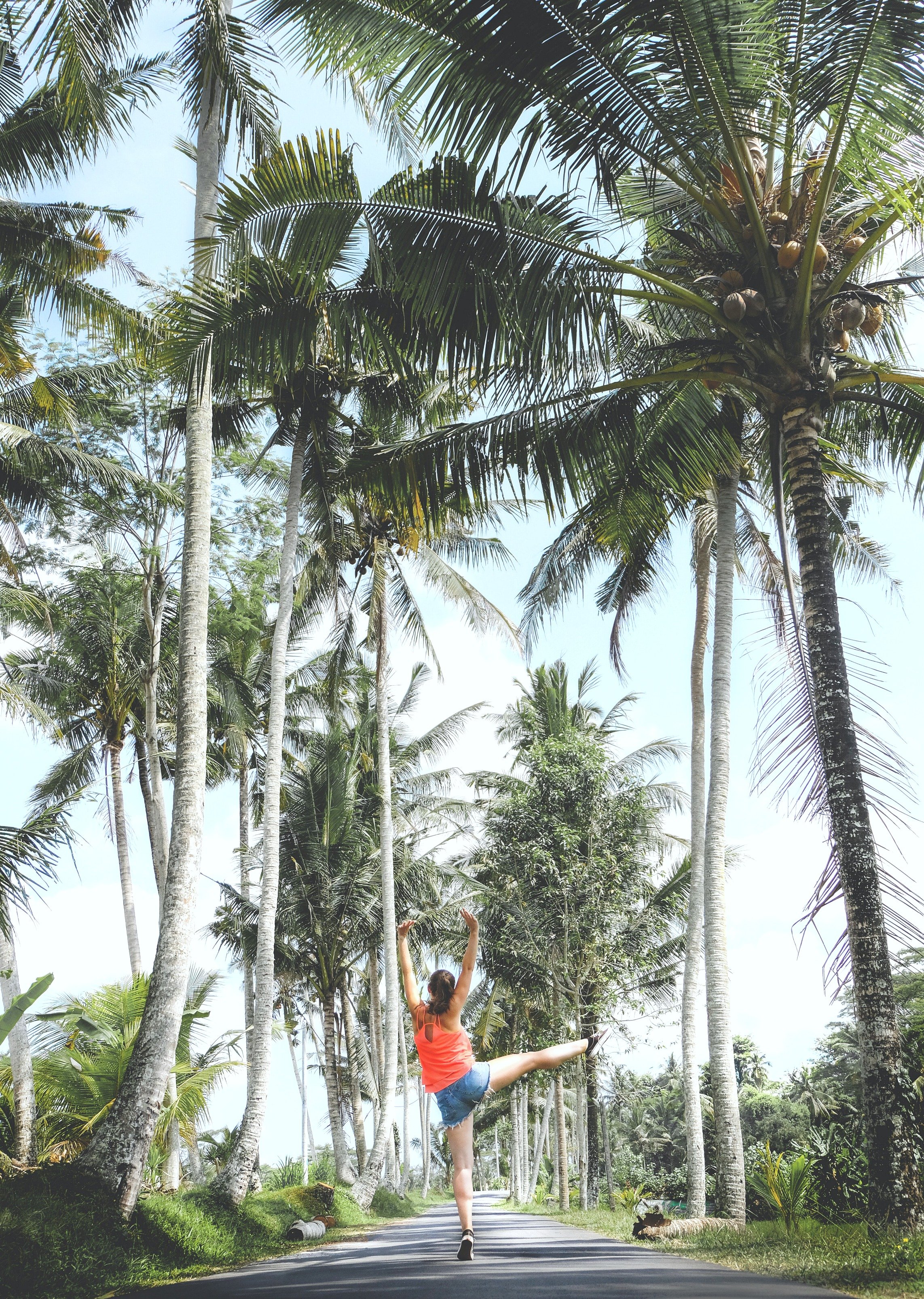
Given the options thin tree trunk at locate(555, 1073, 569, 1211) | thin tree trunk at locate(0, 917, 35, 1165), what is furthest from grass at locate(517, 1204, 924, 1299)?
thin tree trunk at locate(555, 1073, 569, 1211)

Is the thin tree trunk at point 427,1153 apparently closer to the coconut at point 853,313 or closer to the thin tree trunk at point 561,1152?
the thin tree trunk at point 561,1152

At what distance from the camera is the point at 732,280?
752cm

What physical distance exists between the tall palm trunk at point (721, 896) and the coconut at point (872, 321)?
5524 mm

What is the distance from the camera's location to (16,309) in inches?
588

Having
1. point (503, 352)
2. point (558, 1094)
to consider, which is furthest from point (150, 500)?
point (558, 1094)

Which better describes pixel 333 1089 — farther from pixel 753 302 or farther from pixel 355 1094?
pixel 753 302

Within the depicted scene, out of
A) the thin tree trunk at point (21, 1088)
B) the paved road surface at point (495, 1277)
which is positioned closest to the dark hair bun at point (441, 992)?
the paved road surface at point (495, 1277)

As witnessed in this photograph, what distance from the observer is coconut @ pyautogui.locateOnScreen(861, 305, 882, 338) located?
25.2 feet

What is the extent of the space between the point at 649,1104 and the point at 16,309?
195ft

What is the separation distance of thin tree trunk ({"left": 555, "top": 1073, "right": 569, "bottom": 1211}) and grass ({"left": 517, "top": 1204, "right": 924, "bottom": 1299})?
1461 centimetres

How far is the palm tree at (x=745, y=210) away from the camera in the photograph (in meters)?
6.59

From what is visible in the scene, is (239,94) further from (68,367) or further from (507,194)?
(68,367)

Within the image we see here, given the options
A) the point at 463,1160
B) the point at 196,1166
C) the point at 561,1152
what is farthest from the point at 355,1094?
the point at 463,1160

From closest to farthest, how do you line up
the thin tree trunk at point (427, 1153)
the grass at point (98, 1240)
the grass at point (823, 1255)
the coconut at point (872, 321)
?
the grass at point (823, 1255) → the grass at point (98, 1240) → the coconut at point (872, 321) → the thin tree trunk at point (427, 1153)
